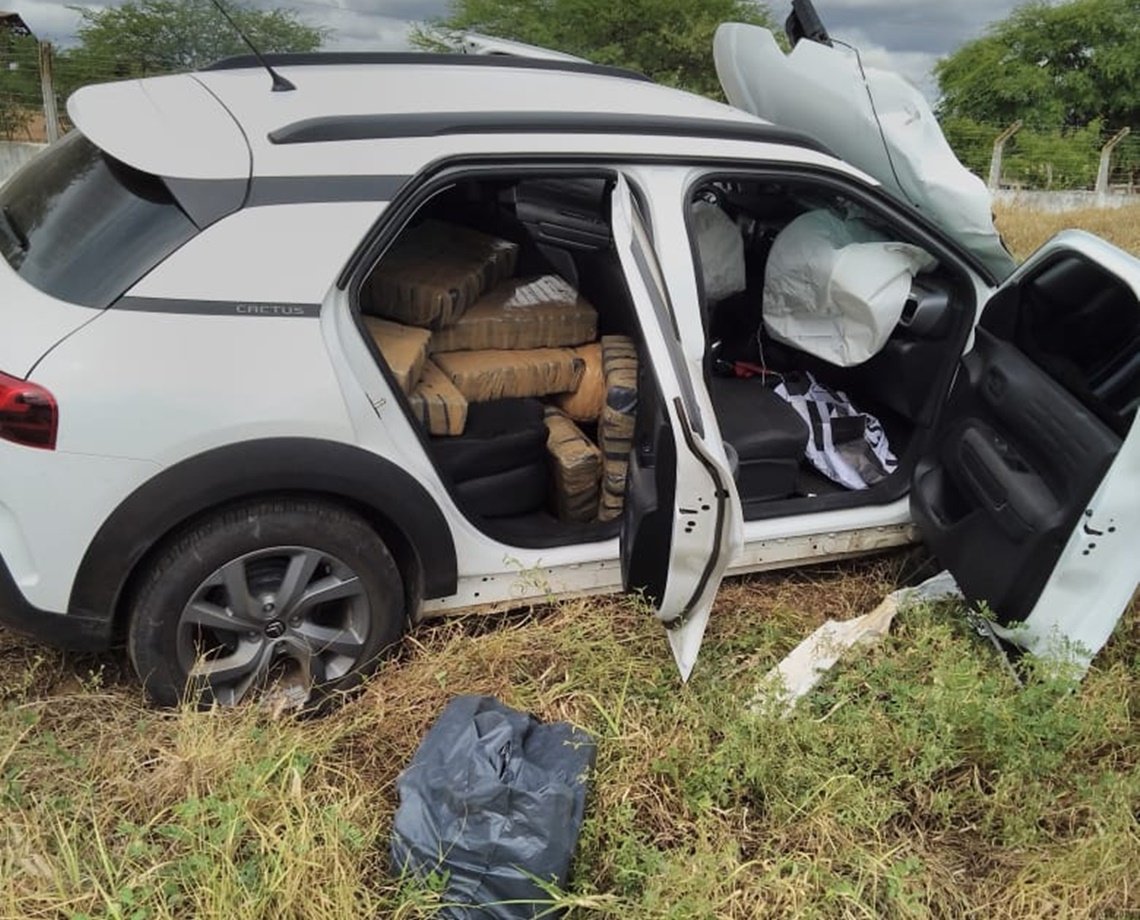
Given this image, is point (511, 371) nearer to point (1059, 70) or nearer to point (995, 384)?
point (995, 384)

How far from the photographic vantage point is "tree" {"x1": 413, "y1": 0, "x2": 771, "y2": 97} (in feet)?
66.9

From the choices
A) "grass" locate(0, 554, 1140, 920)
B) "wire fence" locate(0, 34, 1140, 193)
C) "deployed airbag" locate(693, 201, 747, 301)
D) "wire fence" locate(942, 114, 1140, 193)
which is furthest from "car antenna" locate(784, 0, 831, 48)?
"wire fence" locate(942, 114, 1140, 193)

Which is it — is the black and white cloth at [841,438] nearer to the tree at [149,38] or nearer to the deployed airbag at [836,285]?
the deployed airbag at [836,285]

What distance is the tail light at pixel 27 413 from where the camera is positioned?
6.42 feet

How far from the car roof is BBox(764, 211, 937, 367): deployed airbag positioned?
1.36 feet

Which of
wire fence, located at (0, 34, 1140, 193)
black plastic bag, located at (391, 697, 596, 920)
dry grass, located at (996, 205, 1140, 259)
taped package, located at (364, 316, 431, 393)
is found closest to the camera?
black plastic bag, located at (391, 697, 596, 920)

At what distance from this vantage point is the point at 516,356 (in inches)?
115

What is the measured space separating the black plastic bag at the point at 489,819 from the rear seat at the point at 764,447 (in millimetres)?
1178

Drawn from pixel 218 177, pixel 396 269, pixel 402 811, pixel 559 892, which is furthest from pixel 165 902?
pixel 396 269

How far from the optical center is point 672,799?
214 centimetres

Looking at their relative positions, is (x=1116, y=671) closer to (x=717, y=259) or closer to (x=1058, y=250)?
(x=1058, y=250)

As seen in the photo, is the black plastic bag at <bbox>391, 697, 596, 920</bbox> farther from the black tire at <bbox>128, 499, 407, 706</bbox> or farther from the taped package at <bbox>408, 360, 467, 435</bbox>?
the taped package at <bbox>408, 360, 467, 435</bbox>

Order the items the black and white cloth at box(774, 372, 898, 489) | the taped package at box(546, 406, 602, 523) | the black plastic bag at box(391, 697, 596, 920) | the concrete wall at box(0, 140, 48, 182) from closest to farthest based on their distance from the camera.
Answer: the black plastic bag at box(391, 697, 596, 920), the taped package at box(546, 406, 602, 523), the black and white cloth at box(774, 372, 898, 489), the concrete wall at box(0, 140, 48, 182)

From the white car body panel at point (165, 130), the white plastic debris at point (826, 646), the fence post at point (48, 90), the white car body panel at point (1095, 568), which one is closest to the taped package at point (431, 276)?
the white car body panel at point (165, 130)
